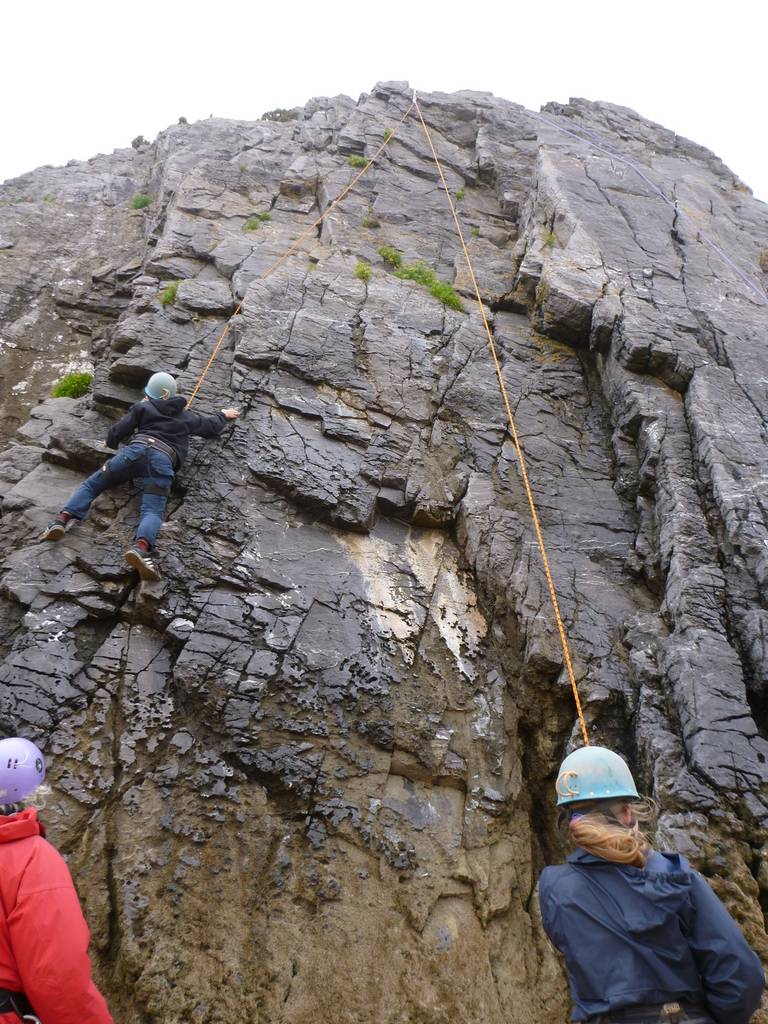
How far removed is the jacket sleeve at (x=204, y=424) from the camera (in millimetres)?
8089

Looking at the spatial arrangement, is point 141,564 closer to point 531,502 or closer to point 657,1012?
point 531,502

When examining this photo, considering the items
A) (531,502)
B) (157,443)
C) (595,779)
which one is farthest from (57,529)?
(595,779)

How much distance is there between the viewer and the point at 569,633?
6879 mm

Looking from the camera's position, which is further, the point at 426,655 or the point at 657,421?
the point at 657,421

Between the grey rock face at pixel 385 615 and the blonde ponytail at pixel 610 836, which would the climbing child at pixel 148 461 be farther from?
the blonde ponytail at pixel 610 836

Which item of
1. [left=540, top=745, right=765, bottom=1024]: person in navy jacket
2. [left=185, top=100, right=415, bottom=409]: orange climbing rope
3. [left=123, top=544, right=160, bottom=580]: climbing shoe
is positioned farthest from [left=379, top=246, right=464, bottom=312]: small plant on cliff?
[left=540, top=745, right=765, bottom=1024]: person in navy jacket

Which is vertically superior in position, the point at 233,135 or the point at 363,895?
the point at 233,135

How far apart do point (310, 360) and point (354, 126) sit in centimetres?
1059

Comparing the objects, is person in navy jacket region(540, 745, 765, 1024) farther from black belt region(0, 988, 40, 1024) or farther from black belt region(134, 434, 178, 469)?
black belt region(134, 434, 178, 469)

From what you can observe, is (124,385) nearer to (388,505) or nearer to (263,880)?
(388,505)

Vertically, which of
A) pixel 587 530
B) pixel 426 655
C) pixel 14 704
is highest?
pixel 587 530

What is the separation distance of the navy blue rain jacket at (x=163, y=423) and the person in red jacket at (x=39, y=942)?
5.00m

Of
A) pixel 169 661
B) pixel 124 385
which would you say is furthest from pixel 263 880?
pixel 124 385

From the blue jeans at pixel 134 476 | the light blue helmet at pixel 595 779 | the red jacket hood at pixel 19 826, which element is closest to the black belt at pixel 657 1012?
the light blue helmet at pixel 595 779
